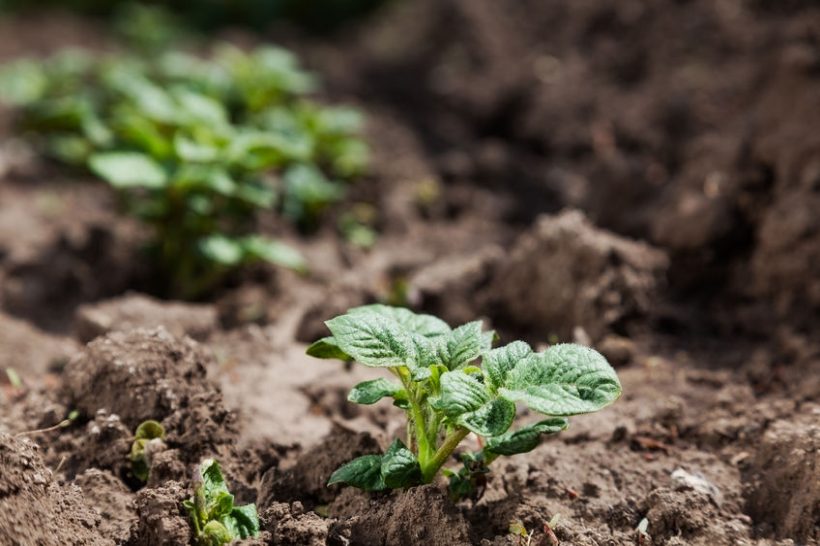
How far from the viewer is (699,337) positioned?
2.88 meters

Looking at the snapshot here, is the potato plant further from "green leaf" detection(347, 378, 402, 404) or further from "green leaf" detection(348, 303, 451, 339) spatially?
"green leaf" detection(347, 378, 402, 404)

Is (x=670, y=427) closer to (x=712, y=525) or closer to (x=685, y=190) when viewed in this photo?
(x=712, y=525)

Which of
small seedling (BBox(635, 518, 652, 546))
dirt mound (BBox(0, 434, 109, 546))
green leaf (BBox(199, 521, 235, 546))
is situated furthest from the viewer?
small seedling (BBox(635, 518, 652, 546))

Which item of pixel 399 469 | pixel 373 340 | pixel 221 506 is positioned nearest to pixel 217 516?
pixel 221 506

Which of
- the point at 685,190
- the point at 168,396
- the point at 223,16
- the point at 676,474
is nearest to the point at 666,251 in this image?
the point at 685,190

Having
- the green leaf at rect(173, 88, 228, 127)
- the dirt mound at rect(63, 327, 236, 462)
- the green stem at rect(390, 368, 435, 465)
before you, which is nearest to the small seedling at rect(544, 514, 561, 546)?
the green stem at rect(390, 368, 435, 465)

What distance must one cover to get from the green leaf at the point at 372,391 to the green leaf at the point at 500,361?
0.23 meters

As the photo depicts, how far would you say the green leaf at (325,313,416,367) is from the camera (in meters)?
1.82

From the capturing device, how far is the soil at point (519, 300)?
77.7 inches

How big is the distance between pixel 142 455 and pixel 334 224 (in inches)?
77.7

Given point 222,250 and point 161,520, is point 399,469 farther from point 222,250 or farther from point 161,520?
point 222,250

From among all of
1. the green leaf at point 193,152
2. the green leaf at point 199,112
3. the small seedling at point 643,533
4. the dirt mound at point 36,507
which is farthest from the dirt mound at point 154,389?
the green leaf at point 199,112

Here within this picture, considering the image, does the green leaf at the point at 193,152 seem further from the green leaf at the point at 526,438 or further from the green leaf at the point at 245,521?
the green leaf at the point at 526,438

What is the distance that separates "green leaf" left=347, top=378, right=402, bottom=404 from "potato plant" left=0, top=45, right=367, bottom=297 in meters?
1.26
